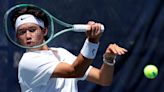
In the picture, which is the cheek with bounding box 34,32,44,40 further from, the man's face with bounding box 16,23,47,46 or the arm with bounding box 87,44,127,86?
the arm with bounding box 87,44,127,86

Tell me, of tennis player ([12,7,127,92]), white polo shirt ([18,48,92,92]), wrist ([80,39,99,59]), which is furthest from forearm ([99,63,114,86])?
wrist ([80,39,99,59])

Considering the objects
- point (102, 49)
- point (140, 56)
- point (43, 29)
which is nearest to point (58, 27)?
point (102, 49)

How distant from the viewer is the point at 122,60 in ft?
11.2

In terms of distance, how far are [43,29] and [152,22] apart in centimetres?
110

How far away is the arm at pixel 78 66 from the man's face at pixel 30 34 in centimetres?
17

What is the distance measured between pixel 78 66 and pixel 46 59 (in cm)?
19

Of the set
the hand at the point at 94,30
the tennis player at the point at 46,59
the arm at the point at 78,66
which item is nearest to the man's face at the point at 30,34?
the tennis player at the point at 46,59

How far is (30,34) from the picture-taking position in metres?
2.40

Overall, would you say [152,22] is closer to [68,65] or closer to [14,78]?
[14,78]

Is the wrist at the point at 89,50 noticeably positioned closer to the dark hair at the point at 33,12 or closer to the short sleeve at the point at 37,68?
the short sleeve at the point at 37,68

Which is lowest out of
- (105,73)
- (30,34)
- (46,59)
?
(105,73)

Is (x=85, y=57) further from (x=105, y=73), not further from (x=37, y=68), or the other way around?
(x=105, y=73)

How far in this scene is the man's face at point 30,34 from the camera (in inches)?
Answer: 94.4

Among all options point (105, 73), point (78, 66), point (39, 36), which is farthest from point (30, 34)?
point (105, 73)
